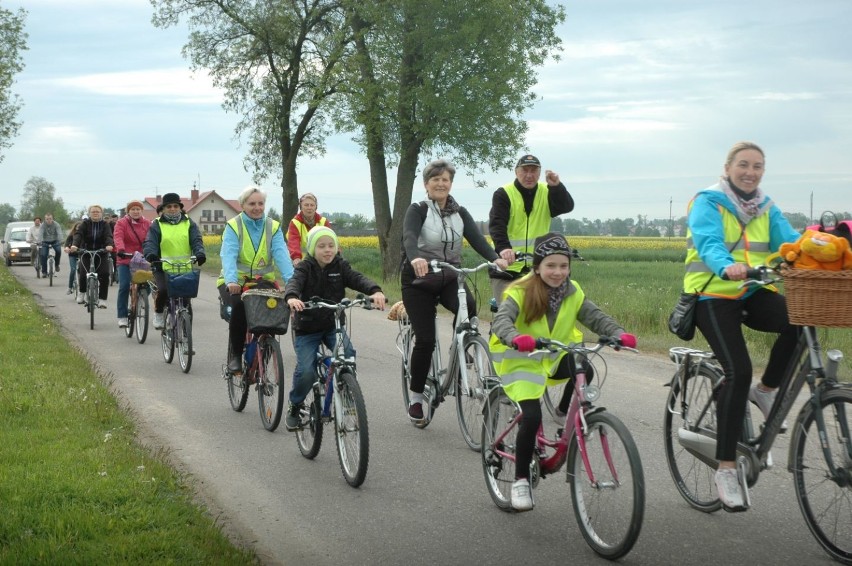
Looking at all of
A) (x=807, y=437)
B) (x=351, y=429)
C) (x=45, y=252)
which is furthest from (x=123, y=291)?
(x=45, y=252)

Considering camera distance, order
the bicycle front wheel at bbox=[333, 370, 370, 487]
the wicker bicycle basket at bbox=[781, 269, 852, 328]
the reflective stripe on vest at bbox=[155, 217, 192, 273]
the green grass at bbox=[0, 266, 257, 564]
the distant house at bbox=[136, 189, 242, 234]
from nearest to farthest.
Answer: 1. the wicker bicycle basket at bbox=[781, 269, 852, 328]
2. the green grass at bbox=[0, 266, 257, 564]
3. the bicycle front wheel at bbox=[333, 370, 370, 487]
4. the reflective stripe on vest at bbox=[155, 217, 192, 273]
5. the distant house at bbox=[136, 189, 242, 234]

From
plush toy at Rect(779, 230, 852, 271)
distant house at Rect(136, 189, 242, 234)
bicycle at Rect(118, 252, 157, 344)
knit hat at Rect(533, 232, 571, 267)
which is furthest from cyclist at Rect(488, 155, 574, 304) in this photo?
distant house at Rect(136, 189, 242, 234)

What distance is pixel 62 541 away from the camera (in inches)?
198

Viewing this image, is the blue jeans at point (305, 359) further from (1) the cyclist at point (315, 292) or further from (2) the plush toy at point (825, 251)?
(2) the plush toy at point (825, 251)

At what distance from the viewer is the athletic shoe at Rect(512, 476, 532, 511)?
216 inches

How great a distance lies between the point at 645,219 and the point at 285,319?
351 feet

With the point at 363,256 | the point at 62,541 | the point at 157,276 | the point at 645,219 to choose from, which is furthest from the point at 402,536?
the point at 645,219

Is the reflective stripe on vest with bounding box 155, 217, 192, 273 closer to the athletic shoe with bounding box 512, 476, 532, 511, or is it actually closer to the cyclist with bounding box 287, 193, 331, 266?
the cyclist with bounding box 287, 193, 331, 266

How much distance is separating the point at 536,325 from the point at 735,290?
103cm

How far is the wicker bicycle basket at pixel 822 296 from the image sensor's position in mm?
4648

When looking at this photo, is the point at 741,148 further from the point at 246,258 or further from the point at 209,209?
the point at 209,209

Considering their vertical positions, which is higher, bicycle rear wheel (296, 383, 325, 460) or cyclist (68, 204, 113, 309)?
cyclist (68, 204, 113, 309)

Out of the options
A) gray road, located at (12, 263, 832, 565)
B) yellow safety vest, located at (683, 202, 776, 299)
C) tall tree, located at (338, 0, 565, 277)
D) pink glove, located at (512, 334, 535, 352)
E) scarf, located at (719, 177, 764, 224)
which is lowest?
gray road, located at (12, 263, 832, 565)

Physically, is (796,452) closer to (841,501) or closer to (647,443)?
(841,501)
